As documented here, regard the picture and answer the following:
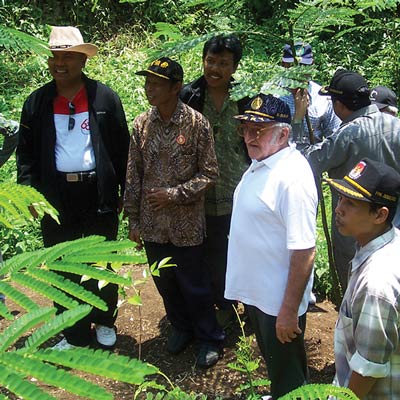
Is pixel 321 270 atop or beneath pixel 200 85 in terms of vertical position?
beneath

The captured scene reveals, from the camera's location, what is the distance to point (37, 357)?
0.97 metres

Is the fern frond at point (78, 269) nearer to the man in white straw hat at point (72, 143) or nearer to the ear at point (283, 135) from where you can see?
the ear at point (283, 135)

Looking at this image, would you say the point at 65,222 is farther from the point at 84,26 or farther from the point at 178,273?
the point at 84,26

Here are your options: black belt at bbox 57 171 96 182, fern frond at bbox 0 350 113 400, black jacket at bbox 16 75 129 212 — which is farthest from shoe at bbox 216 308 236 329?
fern frond at bbox 0 350 113 400

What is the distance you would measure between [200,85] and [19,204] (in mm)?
2327

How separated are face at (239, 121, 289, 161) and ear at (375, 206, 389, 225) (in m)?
0.67

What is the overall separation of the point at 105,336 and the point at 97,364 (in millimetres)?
2899

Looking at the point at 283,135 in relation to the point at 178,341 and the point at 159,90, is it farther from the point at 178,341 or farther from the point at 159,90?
the point at 178,341

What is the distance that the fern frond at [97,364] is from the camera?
0.96 m

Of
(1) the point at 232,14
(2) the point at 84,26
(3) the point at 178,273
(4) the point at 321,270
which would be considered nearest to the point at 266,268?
(3) the point at 178,273

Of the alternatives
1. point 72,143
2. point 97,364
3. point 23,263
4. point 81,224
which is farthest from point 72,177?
point 97,364

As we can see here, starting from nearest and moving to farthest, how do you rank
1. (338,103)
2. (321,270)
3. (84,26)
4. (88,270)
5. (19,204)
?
(88,270), (19,204), (338,103), (321,270), (84,26)

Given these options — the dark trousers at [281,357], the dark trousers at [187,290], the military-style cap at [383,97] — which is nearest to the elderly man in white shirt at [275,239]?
the dark trousers at [281,357]

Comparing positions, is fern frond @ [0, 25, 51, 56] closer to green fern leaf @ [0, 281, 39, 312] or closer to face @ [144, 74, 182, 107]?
green fern leaf @ [0, 281, 39, 312]
